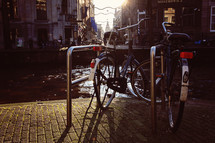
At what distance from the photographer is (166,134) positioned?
262cm

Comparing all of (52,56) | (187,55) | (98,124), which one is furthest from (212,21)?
(98,124)

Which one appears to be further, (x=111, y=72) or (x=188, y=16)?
(x=188, y=16)

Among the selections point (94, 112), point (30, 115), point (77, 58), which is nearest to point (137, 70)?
point (94, 112)

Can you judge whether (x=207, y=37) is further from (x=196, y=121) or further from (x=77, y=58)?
(x=196, y=121)

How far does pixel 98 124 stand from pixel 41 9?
32.3 meters

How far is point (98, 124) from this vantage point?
9.80ft

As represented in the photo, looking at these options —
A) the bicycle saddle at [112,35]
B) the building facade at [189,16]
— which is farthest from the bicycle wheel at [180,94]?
the building facade at [189,16]

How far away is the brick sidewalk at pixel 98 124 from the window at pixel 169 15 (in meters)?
20.0

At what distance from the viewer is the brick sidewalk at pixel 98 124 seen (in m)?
2.53

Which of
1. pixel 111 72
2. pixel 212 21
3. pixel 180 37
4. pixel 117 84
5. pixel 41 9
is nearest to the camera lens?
pixel 180 37

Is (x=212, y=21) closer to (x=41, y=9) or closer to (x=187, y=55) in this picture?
(x=187, y=55)

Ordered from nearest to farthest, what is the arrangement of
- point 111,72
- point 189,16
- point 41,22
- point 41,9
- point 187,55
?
point 187,55
point 111,72
point 189,16
point 41,22
point 41,9

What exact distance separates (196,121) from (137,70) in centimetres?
137

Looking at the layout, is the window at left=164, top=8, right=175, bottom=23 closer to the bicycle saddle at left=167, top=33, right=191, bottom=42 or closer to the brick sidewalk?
the brick sidewalk
